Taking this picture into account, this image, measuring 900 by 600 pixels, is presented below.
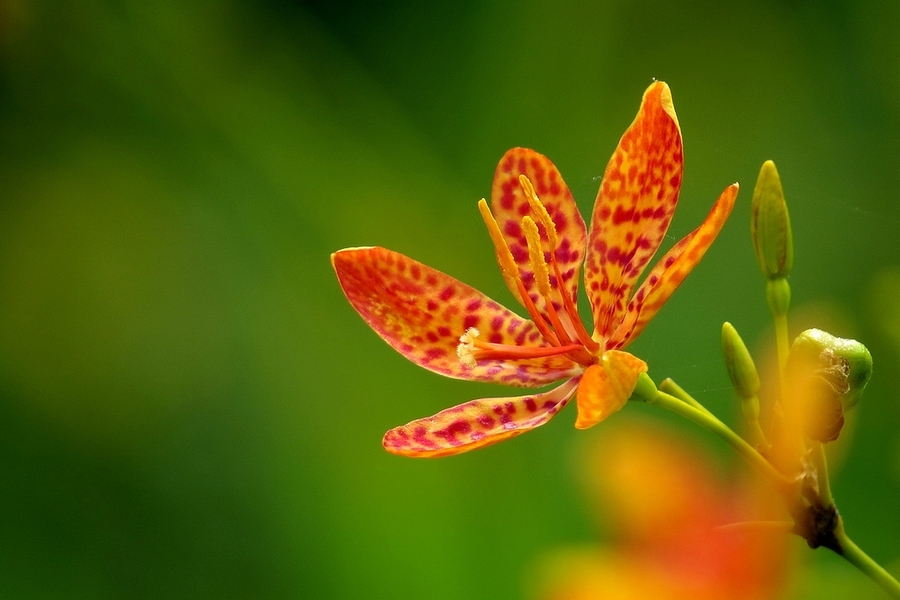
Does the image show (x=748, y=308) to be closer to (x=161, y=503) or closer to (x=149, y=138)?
(x=161, y=503)

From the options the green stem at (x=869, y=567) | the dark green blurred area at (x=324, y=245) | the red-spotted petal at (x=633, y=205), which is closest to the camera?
the green stem at (x=869, y=567)

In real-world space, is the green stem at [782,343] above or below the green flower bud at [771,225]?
below

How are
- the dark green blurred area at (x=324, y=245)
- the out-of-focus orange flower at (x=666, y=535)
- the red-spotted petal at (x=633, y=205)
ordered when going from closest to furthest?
the red-spotted petal at (x=633, y=205) < the out-of-focus orange flower at (x=666, y=535) < the dark green blurred area at (x=324, y=245)

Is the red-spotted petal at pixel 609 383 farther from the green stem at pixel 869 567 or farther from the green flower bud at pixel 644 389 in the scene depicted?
the green stem at pixel 869 567

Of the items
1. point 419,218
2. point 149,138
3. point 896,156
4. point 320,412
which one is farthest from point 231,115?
point 896,156

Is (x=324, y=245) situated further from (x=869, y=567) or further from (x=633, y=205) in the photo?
(x=869, y=567)

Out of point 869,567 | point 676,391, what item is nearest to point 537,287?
point 676,391

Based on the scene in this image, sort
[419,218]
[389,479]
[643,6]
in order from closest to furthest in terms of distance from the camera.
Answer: [389,479] < [419,218] < [643,6]

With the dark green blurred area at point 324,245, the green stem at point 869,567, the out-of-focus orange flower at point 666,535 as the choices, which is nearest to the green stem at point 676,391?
the green stem at point 869,567
